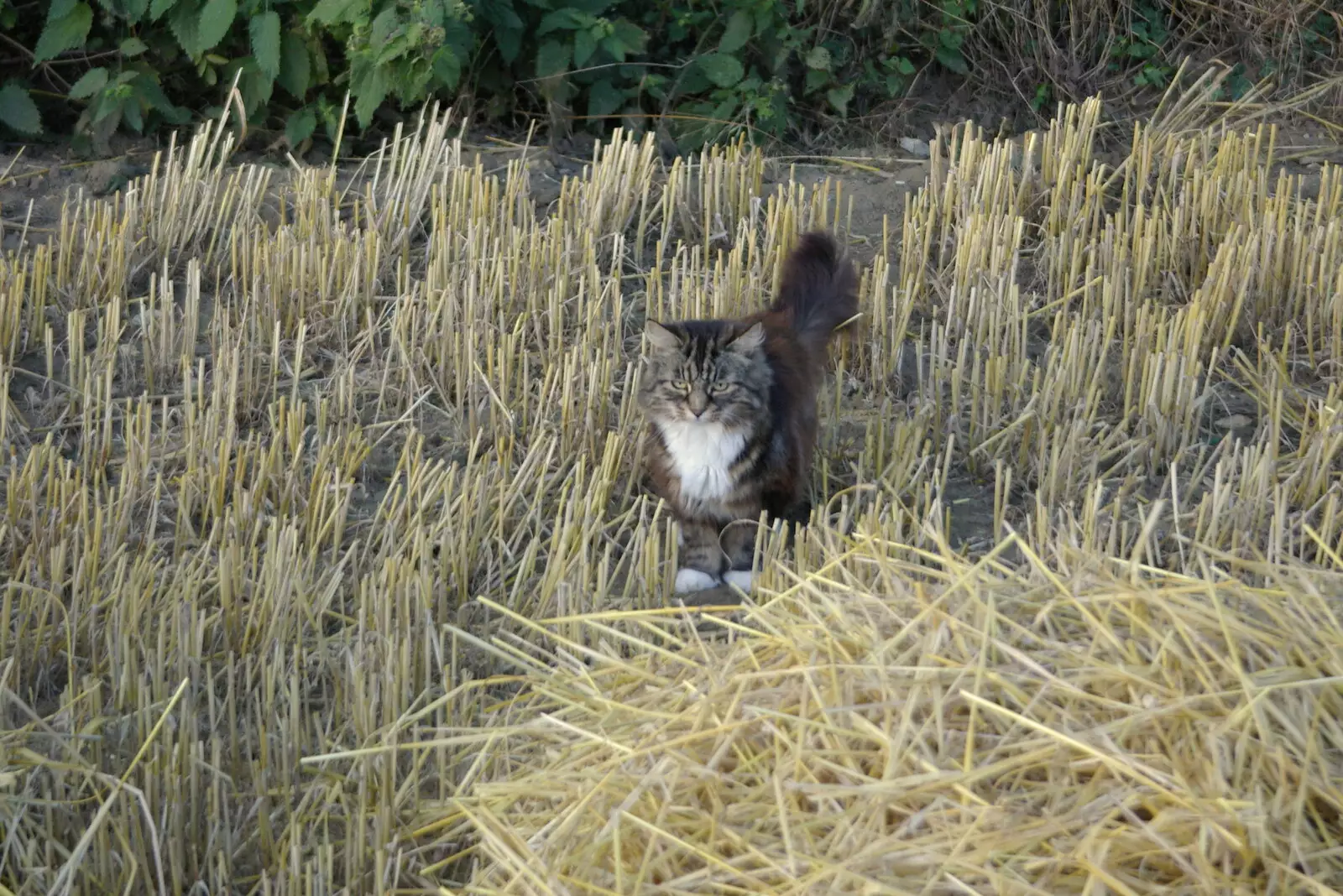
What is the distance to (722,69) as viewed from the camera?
812cm

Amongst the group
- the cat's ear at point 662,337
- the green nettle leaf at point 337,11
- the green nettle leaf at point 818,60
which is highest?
the green nettle leaf at point 337,11

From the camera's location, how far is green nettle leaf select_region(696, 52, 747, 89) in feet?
26.6

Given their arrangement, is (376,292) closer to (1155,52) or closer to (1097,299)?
(1097,299)

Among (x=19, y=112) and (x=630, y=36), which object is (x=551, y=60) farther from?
(x=19, y=112)

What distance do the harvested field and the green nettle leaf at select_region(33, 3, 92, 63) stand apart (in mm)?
729

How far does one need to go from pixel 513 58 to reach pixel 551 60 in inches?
7.1

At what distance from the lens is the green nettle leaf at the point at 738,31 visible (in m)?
8.19

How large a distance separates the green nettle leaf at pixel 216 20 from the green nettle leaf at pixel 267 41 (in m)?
0.12

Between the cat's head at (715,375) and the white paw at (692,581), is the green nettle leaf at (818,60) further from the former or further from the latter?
the white paw at (692,581)

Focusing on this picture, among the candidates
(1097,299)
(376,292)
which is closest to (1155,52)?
(1097,299)

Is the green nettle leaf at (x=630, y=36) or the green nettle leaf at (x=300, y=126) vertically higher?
the green nettle leaf at (x=630, y=36)

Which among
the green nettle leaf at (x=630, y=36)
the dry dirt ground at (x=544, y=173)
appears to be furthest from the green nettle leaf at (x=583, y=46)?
the dry dirt ground at (x=544, y=173)

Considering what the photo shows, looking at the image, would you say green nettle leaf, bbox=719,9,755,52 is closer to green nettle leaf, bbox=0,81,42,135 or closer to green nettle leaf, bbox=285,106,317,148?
green nettle leaf, bbox=285,106,317,148

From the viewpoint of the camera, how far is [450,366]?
538cm
